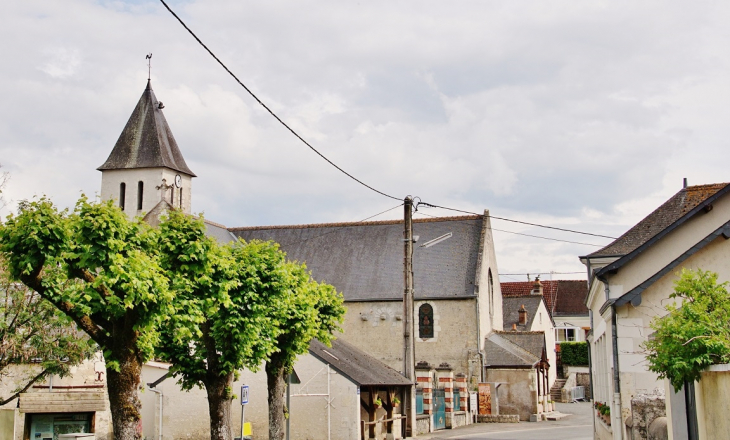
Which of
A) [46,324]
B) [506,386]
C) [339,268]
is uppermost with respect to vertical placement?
[339,268]

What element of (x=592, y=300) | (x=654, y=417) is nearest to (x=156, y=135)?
(x=592, y=300)

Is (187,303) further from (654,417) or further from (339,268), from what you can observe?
(339,268)

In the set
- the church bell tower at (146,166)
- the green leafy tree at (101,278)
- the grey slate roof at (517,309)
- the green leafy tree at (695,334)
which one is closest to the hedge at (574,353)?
the grey slate roof at (517,309)

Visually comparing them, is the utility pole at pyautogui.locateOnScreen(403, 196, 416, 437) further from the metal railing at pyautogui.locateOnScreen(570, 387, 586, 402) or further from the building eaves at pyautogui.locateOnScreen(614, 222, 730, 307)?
the metal railing at pyautogui.locateOnScreen(570, 387, 586, 402)

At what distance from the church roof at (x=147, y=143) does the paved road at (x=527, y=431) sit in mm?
25253

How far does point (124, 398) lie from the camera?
488 inches

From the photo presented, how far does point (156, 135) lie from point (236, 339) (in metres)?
33.1

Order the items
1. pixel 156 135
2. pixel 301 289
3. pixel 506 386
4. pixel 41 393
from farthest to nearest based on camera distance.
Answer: pixel 156 135 → pixel 506 386 → pixel 41 393 → pixel 301 289

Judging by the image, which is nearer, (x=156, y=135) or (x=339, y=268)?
(x=339, y=268)

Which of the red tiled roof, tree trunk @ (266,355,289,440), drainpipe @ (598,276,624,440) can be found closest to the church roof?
the red tiled roof

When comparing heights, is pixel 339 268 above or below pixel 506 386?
above

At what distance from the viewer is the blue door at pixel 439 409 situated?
1168 inches

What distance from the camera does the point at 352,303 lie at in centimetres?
3988

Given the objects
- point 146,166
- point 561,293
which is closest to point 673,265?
point 146,166
